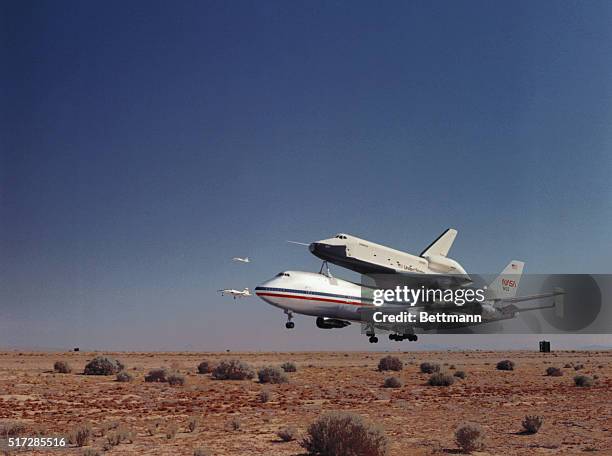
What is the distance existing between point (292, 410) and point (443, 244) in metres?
52.7

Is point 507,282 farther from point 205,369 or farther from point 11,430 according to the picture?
point 11,430

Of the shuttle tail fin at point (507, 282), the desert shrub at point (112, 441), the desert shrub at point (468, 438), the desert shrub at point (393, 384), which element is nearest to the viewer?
the desert shrub at point (112, 441)

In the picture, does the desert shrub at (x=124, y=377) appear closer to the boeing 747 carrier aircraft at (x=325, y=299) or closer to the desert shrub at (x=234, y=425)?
the boeing 747 carrier aircraft at (x=325, y=299)

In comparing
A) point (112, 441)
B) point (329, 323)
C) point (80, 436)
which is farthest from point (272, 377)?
point (80, 436)

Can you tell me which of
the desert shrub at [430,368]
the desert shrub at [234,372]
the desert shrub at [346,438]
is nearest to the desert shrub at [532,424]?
A: the desert shrub at [346,438]

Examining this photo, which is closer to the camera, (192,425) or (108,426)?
(108,426)

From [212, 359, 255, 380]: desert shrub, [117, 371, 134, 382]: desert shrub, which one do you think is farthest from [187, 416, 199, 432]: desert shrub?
[212, 359, 255, 380]: desert shrub

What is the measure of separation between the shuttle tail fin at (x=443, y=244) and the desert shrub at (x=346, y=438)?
197 feet

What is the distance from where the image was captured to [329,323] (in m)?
56.8

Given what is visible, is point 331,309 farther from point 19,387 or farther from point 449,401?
point 19,387

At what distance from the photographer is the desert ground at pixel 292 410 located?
24.4 m

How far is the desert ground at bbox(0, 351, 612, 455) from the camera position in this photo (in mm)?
24359

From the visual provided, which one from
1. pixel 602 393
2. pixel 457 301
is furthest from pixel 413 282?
pixel 602 393

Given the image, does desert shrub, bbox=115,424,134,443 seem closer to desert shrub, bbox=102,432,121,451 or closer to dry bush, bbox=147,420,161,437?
desert shrub, bbox=102,432,121,451
